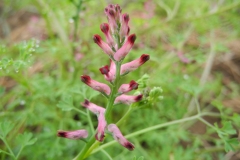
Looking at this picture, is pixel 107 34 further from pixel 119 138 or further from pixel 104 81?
pixel 104 81

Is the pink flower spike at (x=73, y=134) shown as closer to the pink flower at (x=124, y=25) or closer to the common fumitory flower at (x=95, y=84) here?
the common fumitory flower at (x=95, y=84)

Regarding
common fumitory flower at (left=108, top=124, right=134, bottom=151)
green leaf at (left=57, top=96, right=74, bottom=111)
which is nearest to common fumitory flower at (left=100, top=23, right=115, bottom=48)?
common fumitory flower at (left=108, top=124, right=134, bottom=151)

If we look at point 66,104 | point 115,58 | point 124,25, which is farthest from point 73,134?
point 124,25

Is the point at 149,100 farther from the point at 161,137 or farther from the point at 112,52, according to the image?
the point at 161,137

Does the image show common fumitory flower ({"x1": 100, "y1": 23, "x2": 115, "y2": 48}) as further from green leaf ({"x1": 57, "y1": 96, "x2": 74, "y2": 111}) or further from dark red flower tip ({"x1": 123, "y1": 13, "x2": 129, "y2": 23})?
green leaf ({"x1": 57, "y1": 96, "x2": 74, "y2": 111})

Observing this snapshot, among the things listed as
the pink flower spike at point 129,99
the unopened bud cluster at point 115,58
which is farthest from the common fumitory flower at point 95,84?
the pink flower spike at point 129,99
